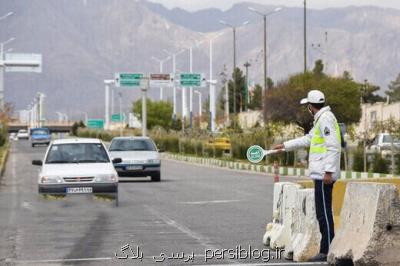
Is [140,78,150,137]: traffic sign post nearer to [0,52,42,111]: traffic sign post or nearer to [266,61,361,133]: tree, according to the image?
[266,61,361,133]: tree

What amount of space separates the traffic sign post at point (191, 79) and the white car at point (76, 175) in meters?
71.8

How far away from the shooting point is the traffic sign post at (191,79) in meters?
97.5

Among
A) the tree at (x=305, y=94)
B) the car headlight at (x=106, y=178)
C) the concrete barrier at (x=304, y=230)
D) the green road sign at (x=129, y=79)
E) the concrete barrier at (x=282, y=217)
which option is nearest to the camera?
the concrete barrier at (x=304, y=230)

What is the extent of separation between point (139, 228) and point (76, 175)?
224 inches

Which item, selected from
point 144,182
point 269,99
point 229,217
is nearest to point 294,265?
point 229,217

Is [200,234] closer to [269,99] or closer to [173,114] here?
[269,99]

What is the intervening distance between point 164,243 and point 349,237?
3916mm

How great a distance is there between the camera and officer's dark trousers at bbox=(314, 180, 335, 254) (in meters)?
13.1

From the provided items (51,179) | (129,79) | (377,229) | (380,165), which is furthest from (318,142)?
(129,79)

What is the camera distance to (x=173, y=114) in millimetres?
132000

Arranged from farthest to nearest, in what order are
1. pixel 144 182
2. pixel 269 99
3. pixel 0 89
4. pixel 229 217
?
1. pixel 0 89
2. pixel 269 99
3. pixel 144 182
4. pixel 229 217

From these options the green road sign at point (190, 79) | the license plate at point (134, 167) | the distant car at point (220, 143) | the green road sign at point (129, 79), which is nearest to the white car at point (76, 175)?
the license plate at point (134, 167)

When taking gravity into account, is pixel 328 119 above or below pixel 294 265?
above

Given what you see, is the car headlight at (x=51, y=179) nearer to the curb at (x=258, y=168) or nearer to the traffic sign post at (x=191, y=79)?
Answer: the curb at (x=258, y=168)
